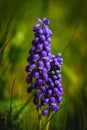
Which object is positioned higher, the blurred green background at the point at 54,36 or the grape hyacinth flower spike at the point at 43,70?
the blurred green background at the point at 54,36

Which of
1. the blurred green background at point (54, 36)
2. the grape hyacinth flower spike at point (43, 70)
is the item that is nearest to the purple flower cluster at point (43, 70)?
the grape hyacinth flower spike at point (43, 70)

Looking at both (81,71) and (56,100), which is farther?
(81,71)

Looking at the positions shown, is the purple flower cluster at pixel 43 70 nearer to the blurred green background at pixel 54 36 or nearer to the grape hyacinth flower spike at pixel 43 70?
the grape hyacinth flower spike at pixel 43 70

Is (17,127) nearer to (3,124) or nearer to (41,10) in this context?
(3,124)

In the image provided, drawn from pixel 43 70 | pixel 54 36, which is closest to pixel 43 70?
pixel 43 70

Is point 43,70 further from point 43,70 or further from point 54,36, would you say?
point 54,36

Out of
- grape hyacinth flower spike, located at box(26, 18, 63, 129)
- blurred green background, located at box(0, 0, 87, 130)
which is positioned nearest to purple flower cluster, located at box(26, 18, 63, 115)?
grape hyacinth flower spike, located at box(26, 18, 63, 129)

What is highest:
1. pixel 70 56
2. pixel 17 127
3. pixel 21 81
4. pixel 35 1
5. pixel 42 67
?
pixel 35 1

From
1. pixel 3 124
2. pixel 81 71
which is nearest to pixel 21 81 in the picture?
pixel 81 71
